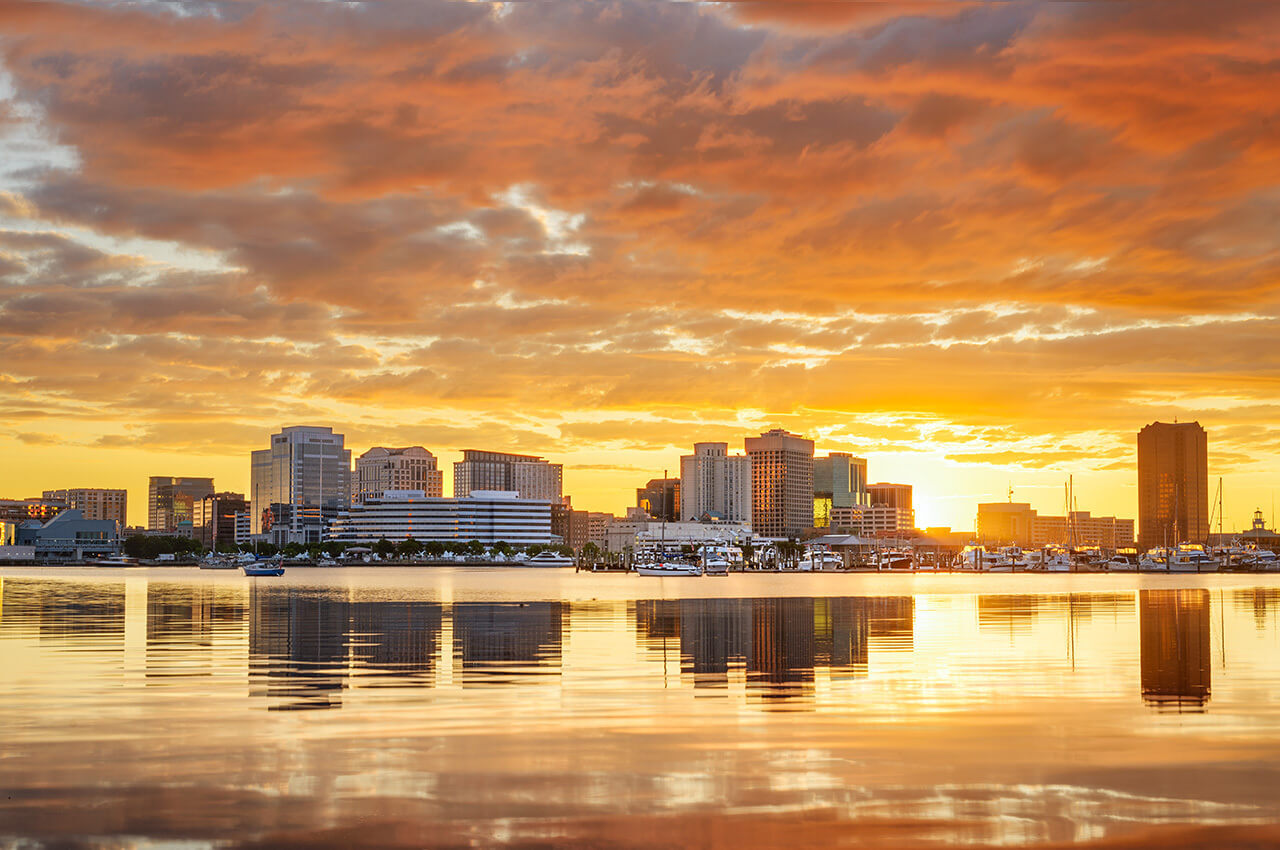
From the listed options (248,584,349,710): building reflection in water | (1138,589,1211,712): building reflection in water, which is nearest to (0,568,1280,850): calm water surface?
(248,584,349,710): building reflection in water

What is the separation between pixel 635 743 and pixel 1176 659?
1109 inches

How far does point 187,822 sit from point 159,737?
8462mm

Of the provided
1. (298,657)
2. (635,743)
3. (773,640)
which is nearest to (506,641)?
(298,657)

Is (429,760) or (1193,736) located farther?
(1193,736)

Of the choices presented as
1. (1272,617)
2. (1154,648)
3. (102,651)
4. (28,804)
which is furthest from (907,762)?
(1272,617)

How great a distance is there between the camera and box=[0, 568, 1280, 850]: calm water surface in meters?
18.0

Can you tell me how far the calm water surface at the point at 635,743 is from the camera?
18.0m

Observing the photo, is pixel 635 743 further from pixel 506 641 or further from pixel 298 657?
pixel 506 641

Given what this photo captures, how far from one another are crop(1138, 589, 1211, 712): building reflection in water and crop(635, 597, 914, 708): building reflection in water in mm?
9261

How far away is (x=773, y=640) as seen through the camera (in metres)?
56.1

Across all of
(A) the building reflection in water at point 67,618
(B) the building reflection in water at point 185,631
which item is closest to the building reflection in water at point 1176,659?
(B) the building reflection in water at point 185,631

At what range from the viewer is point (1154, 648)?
50562 mm

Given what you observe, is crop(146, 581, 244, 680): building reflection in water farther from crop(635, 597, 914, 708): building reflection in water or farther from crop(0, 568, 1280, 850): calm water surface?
crop(635, 597, 914, 708): building reflection in water

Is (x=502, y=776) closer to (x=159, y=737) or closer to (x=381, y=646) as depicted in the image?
(x=159, y=737)
